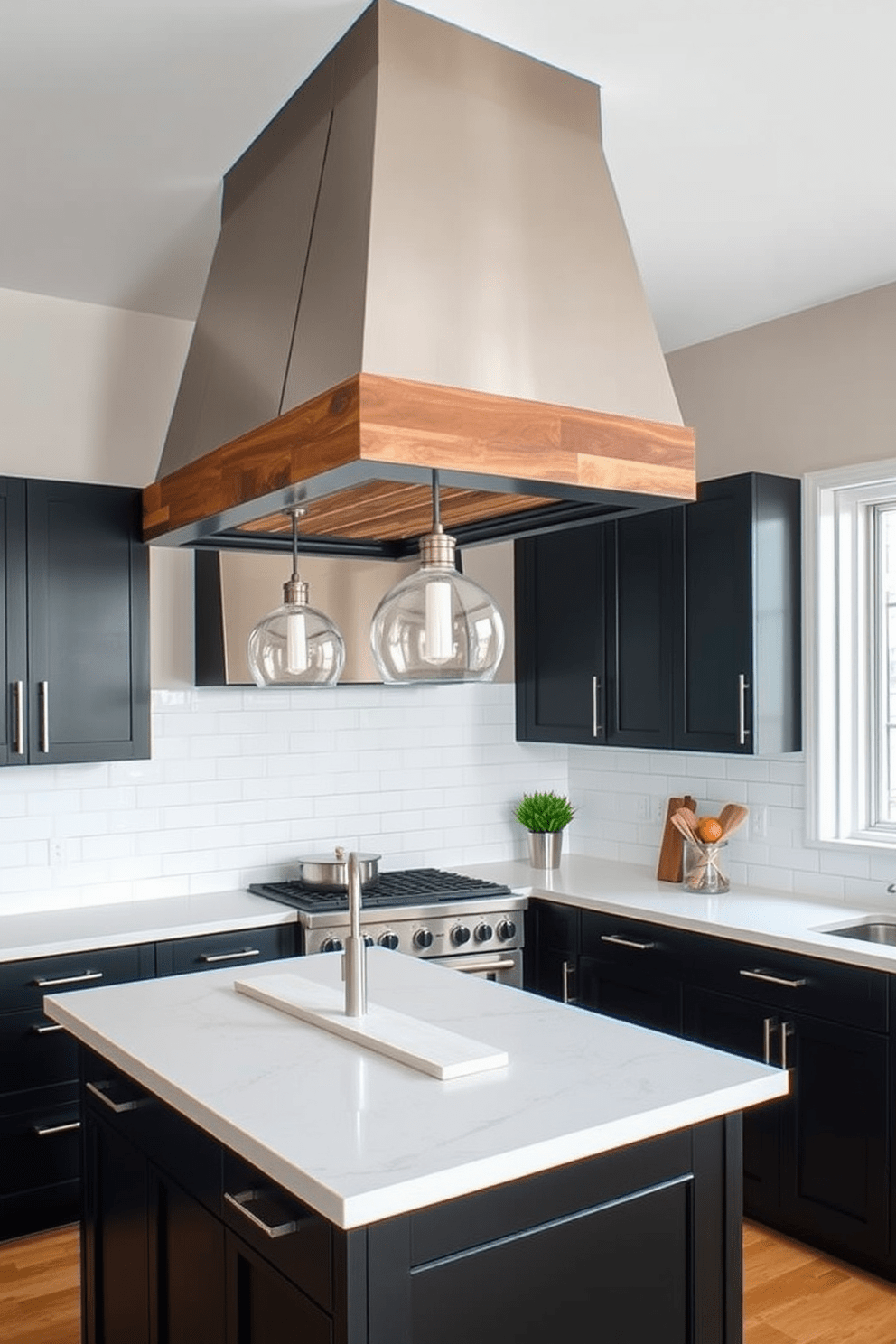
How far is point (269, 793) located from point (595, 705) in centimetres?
132

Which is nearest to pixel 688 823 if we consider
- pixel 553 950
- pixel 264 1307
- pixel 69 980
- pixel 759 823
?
pixel 759 823

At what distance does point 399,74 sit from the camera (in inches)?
90.7

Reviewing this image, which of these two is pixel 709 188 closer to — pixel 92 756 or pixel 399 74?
pixel 399 74

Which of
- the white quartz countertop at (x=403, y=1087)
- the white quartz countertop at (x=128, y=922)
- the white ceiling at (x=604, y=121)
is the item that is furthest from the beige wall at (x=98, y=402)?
the white quartz countertop at (x=403, y=1087)

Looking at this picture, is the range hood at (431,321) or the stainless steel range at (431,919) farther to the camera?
the stainless steel range at (431,919)

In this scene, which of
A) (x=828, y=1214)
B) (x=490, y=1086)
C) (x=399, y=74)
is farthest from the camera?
(x=828, y=1214)

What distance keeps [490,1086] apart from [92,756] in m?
2.28

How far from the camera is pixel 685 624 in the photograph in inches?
171

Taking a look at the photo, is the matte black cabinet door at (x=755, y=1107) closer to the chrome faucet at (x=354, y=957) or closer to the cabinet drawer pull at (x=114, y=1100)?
the chrome faucet at (x=354, y=957)

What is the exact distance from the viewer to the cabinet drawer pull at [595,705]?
4.74m

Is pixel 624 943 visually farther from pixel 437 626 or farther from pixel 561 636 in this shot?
pixel 437 626

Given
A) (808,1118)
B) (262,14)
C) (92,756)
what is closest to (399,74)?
(262,14)

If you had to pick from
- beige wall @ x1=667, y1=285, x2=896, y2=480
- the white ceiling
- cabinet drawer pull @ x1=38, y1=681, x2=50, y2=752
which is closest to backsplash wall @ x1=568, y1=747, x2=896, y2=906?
beige wall @ x1=667, y1=285, x2=896, y2=480

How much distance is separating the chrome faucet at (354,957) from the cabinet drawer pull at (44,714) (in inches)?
68.9
